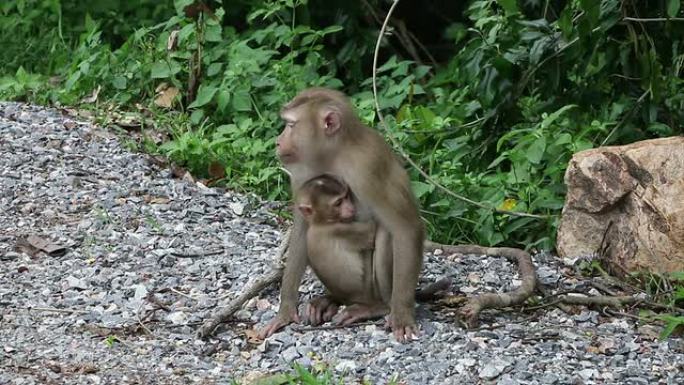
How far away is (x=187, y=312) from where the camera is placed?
6891 millimetres

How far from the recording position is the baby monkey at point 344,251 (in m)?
6.54

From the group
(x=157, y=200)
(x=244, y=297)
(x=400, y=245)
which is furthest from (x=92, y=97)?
(x=400, y=245)

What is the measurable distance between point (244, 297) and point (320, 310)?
40 centimetres

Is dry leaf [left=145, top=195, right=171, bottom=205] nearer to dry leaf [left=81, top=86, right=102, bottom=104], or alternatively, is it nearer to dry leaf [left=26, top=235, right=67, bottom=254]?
dry leaf [left=26, top=235, right=67, bottom=254]

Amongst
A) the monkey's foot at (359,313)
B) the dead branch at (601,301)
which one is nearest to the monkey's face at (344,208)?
the monkey's foot at (359,313)

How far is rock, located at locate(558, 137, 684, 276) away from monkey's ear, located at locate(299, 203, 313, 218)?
1.85 m

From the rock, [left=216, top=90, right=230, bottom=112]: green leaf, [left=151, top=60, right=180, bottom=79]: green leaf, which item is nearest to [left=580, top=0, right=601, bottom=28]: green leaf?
the rock

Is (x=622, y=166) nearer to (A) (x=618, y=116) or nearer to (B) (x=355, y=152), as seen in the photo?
(A) (x=618, y=116)

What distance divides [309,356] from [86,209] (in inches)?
107

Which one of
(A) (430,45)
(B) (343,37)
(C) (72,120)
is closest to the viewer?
(C) (72,120)

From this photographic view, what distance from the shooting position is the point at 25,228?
322 inches

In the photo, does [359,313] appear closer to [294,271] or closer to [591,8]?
[294,271]

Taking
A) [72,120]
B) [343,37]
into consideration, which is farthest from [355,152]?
[343,37]

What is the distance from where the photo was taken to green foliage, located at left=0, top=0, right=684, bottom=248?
8.27 meters
